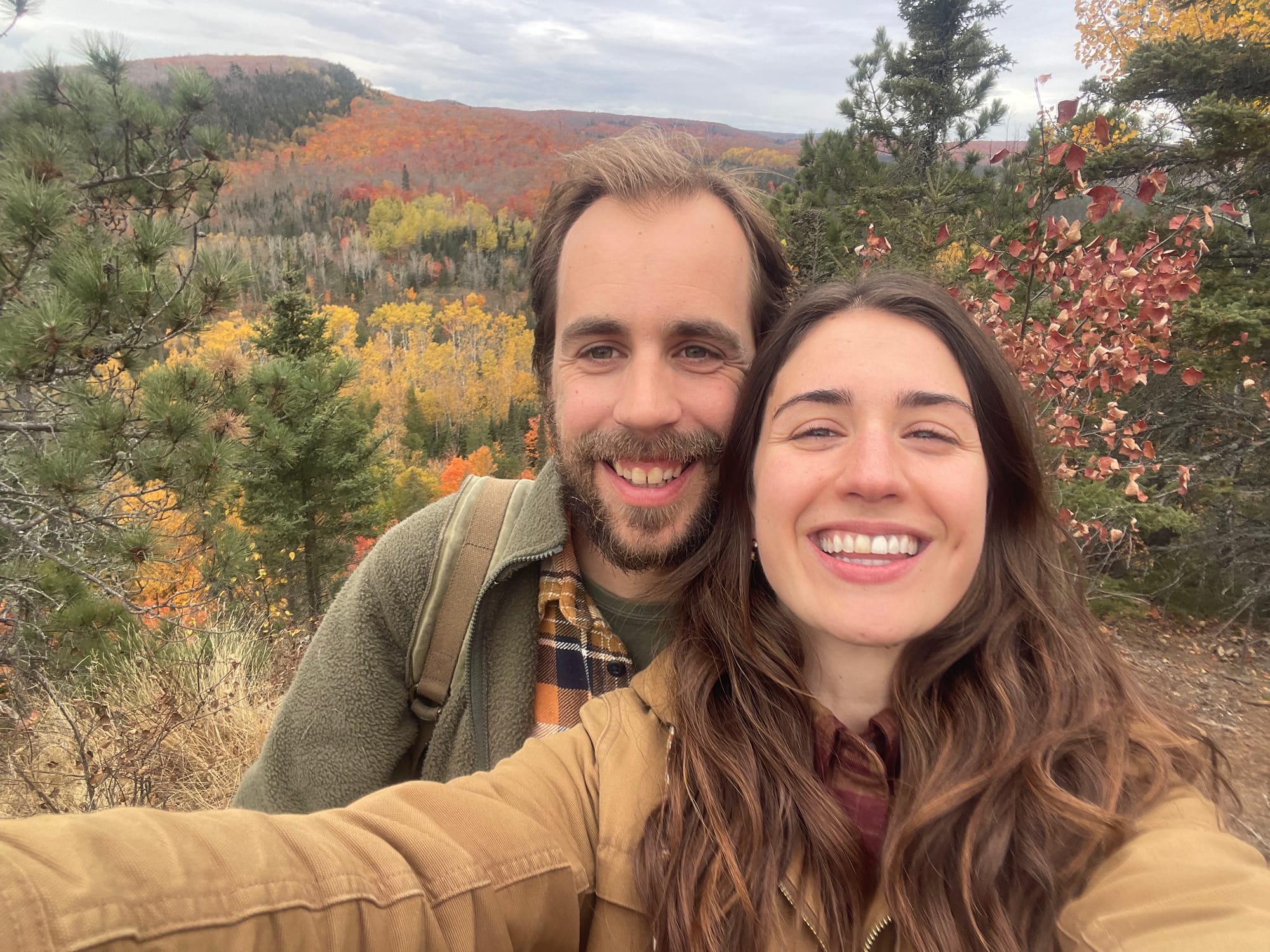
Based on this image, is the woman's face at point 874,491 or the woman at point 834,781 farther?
the woman's face at point 874,491

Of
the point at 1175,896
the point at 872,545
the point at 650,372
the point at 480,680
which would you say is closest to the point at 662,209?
the point at 650,372

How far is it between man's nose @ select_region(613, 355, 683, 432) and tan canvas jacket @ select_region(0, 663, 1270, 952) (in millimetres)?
625

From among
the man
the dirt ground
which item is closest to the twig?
the man

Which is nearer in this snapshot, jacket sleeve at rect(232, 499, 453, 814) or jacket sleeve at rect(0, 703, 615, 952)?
jacket sleeve at rect(0, 703, 615, 952)

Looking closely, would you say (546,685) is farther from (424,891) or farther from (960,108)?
(960,108)

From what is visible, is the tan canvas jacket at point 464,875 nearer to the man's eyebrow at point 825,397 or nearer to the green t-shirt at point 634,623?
the green t-shirt at point 634,623

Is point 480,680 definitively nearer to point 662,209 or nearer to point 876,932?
point 876,932

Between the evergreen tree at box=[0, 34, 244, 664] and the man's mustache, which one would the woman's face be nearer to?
the man's mustache

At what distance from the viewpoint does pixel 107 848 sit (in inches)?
28.5

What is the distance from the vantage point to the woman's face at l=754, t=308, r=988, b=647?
4.00ft

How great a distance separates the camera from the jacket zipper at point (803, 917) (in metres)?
1.05

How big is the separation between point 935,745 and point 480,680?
3.07 ft

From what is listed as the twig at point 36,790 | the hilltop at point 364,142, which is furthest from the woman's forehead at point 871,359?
the hilltop at point 364,142

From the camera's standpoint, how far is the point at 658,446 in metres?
1.58
